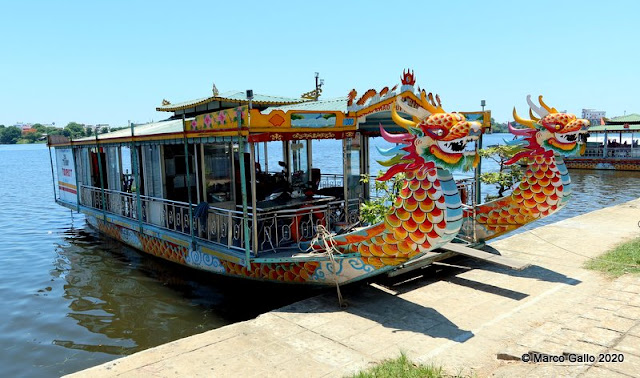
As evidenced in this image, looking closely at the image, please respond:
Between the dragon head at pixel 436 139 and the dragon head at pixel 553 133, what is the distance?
2.86 metres

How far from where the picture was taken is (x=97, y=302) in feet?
34.1

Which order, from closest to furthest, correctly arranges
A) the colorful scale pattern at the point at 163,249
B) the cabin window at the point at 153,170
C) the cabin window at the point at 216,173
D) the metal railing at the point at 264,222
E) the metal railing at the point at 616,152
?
1. the metal railing at the point at 264,222
2. the colorful scale pattern at the point at 163,249
3. the cabin window at the point at 216,173
4. the cabin window at the point at 153,170
5. the metal railing at the point at 616,152

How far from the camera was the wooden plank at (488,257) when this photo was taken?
844 centimetres

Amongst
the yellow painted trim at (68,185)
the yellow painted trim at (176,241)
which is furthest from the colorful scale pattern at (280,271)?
the yellow painted trim at (68,185)

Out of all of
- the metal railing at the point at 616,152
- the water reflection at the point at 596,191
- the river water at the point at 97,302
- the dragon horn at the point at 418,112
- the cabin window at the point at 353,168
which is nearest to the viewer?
the dragon horn at the point at 418,112

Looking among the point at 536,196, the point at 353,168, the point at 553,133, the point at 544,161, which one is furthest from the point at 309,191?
the point at 553,133

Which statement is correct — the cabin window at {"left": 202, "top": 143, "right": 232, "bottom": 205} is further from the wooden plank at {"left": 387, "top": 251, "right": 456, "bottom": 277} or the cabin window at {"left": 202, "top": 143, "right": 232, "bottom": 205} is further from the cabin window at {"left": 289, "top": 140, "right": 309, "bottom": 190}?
the wooden plank at {"left": 387, "top": 251, "right": 456, "bottom": 277}

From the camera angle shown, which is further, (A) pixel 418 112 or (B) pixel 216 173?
(B) pixel 216 173

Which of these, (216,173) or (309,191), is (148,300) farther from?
(309,191)

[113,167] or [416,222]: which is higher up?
[113,167]

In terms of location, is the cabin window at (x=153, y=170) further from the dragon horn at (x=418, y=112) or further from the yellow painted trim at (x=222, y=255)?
the dragon horn at (x=418, y=112)

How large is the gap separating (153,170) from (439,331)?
26.0 ft

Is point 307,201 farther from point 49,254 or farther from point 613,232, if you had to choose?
point 49,254

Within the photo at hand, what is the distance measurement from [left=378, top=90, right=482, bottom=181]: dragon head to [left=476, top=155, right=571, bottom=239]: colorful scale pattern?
2917 millimetres
